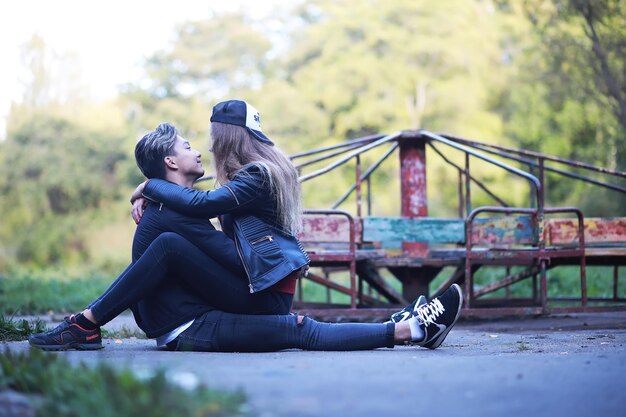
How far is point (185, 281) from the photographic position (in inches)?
187

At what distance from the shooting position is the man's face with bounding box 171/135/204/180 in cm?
503

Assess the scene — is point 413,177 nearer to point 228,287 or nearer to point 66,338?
point 228,287

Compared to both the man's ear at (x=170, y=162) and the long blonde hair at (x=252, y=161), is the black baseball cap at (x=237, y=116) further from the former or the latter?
the man's ear at (x=170, y=162)

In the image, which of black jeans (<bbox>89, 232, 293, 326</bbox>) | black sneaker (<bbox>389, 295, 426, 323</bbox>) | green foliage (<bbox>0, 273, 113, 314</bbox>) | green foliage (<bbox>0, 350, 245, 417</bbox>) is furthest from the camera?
→ green foliage (<bbox>0, 273, 113, 314</bbox>)

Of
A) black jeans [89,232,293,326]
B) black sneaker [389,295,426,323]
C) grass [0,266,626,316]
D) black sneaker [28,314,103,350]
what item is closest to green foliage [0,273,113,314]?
grass [0,266,626,316]

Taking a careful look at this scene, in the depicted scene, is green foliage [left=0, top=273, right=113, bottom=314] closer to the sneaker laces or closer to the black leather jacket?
the black leather jacket

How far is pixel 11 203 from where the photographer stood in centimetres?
3216

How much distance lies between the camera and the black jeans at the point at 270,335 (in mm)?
4695

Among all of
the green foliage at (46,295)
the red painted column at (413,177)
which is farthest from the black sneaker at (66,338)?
the red painted column at (413,177)

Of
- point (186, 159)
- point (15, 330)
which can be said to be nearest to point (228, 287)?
point (186, 159)

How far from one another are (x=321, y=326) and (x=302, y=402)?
1939 mm

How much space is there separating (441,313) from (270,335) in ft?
2.96

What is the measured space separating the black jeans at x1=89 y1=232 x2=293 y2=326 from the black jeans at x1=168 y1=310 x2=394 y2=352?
78 millimetres

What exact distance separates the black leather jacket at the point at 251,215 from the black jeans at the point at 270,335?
0.25 metres
